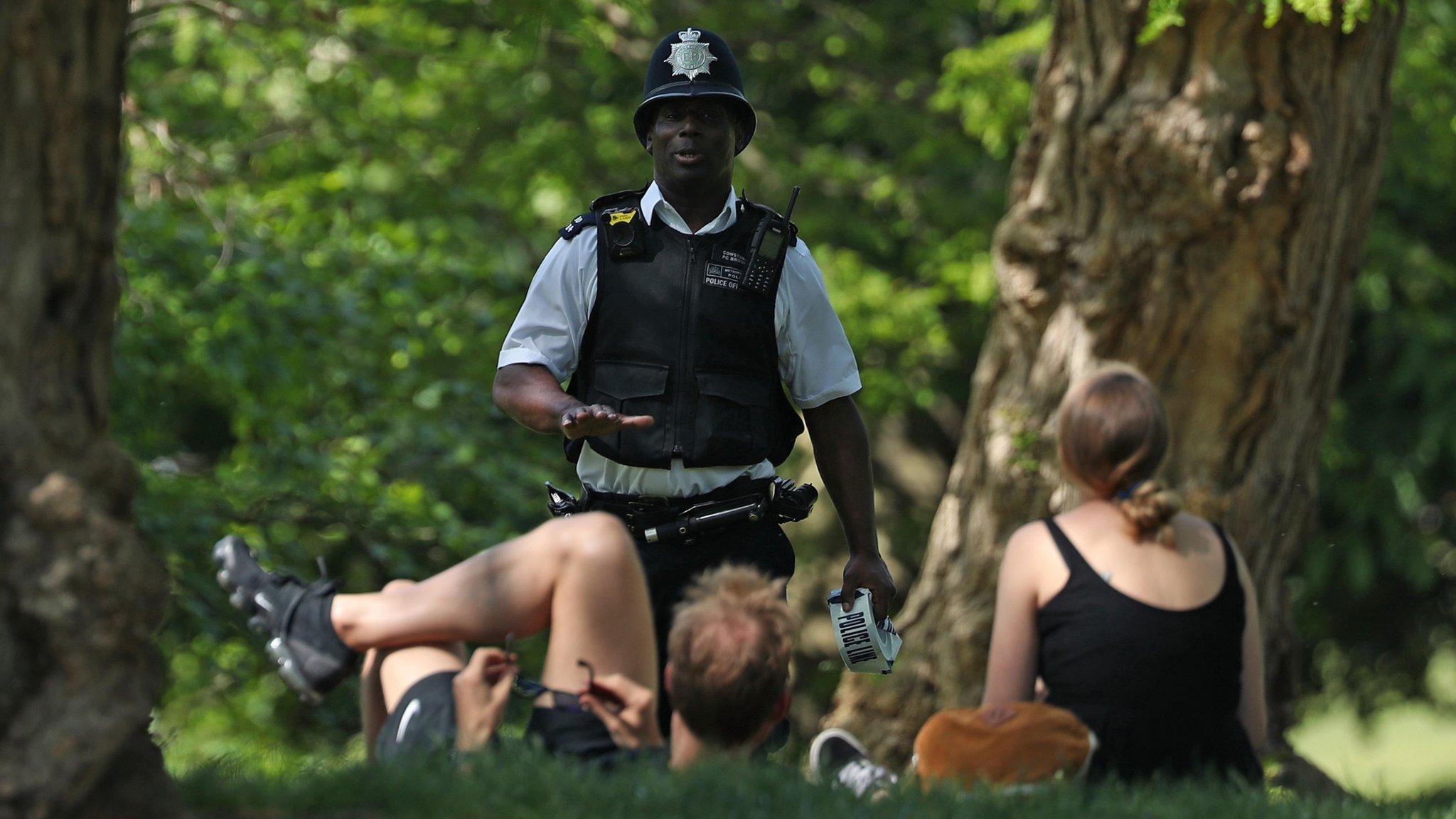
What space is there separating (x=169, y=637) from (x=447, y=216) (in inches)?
153

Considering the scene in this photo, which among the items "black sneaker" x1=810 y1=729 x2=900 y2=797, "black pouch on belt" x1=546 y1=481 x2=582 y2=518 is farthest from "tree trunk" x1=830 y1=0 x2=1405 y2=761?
"black sneaker" x1=810 y1=729 x2=900 y2=797

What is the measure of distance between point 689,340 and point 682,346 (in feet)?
0.07

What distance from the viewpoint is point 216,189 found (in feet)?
32.8

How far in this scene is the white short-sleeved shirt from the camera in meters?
4.06

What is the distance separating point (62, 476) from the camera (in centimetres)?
232

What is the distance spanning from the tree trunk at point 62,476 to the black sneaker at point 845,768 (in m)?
1.33

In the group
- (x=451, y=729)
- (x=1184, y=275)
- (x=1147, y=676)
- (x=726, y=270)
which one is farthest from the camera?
(x=1184, y=275)

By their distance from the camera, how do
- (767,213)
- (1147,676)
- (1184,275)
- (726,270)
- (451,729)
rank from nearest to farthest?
(451,729) < (1147,676) < (726,270) < (767,213) < (1184,275)

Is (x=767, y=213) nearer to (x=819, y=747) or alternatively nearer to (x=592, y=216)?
(x=592, y=216)

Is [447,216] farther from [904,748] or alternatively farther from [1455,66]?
[1455,66]

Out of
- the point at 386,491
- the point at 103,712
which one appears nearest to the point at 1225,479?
the point at 386,491

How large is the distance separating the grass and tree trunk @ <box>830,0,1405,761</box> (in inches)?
130

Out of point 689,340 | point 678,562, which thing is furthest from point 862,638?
point 689,340

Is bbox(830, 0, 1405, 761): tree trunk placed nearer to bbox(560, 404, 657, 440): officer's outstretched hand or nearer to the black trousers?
the black trousers
